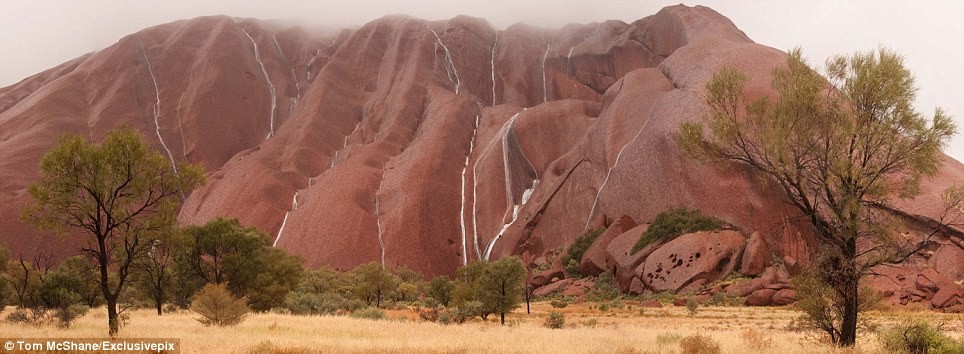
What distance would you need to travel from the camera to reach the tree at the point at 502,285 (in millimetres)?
32094

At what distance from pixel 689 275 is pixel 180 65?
11073 centimetres

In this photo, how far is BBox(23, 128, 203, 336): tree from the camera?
18.5 m

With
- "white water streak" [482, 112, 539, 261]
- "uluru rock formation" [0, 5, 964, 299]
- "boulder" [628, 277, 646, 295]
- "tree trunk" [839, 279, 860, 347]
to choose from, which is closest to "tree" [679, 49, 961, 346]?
"tree trunk" [839, 279, 860, 347]

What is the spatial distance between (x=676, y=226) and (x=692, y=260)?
19.4 feet

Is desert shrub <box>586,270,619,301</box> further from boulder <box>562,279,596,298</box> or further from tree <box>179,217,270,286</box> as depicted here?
tree <box>179,217,270,286</box>

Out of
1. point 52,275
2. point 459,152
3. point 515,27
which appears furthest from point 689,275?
point 515,27

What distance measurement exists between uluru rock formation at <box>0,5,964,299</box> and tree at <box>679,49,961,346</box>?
34322mm

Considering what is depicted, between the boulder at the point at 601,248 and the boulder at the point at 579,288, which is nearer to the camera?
the boulder at the point at 579,288

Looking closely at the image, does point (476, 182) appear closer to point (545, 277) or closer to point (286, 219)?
point (286, 219)

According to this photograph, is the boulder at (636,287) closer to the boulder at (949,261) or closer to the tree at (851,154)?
the boulder at (949,261)

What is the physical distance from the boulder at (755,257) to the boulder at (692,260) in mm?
861

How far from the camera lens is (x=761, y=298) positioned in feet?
138

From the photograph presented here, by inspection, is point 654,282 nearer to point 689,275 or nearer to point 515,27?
point 689,275

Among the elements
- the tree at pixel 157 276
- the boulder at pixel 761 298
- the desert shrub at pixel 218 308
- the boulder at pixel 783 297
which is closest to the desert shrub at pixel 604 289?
the boulder at pixel 761 298
